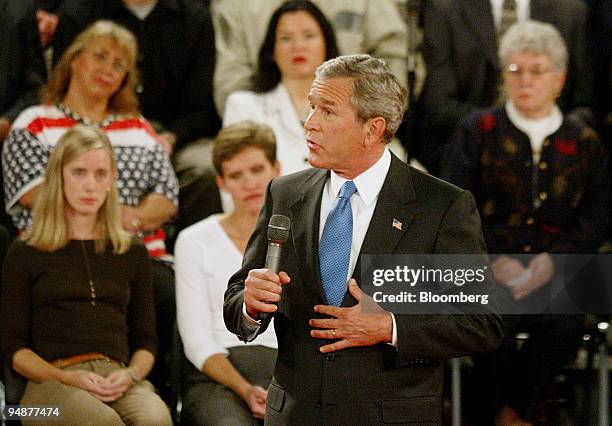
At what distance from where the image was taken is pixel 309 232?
2.25 meters

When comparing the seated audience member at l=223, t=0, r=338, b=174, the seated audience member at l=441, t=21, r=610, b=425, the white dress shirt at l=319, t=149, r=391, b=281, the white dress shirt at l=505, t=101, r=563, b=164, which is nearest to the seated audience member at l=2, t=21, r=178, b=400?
the seated audience member at l=223, t=0, r=338, b=174

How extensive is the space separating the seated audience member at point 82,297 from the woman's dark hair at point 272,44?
0.96 m

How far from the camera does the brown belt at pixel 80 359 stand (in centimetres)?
317

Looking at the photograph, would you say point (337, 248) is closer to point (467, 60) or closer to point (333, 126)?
point (333, 126)

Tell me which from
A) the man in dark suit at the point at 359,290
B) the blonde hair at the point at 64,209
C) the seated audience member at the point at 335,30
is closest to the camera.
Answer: the man in dark suit at the point at 359,290

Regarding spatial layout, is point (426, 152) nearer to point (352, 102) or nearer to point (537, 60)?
point (537, 60)

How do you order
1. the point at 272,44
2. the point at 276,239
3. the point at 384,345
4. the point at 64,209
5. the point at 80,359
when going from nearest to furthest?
the point at 276,239 → the point at 384,345 → the point at 80,359 → the point at 64,209 → the point at 272,44

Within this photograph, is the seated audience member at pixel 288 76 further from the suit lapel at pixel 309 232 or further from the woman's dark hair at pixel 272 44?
the suit lapel at pixel 309 232

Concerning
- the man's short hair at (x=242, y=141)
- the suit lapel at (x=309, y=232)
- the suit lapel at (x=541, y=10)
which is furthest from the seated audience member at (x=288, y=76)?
the suit lapel at (x=309, y=232)

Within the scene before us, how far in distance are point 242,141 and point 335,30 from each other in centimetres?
112

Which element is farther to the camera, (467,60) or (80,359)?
(467,60)

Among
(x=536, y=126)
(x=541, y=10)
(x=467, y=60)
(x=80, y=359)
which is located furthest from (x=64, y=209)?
(x=541, y=10)

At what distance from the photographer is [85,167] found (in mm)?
3303

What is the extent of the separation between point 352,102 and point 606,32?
8.89ft
